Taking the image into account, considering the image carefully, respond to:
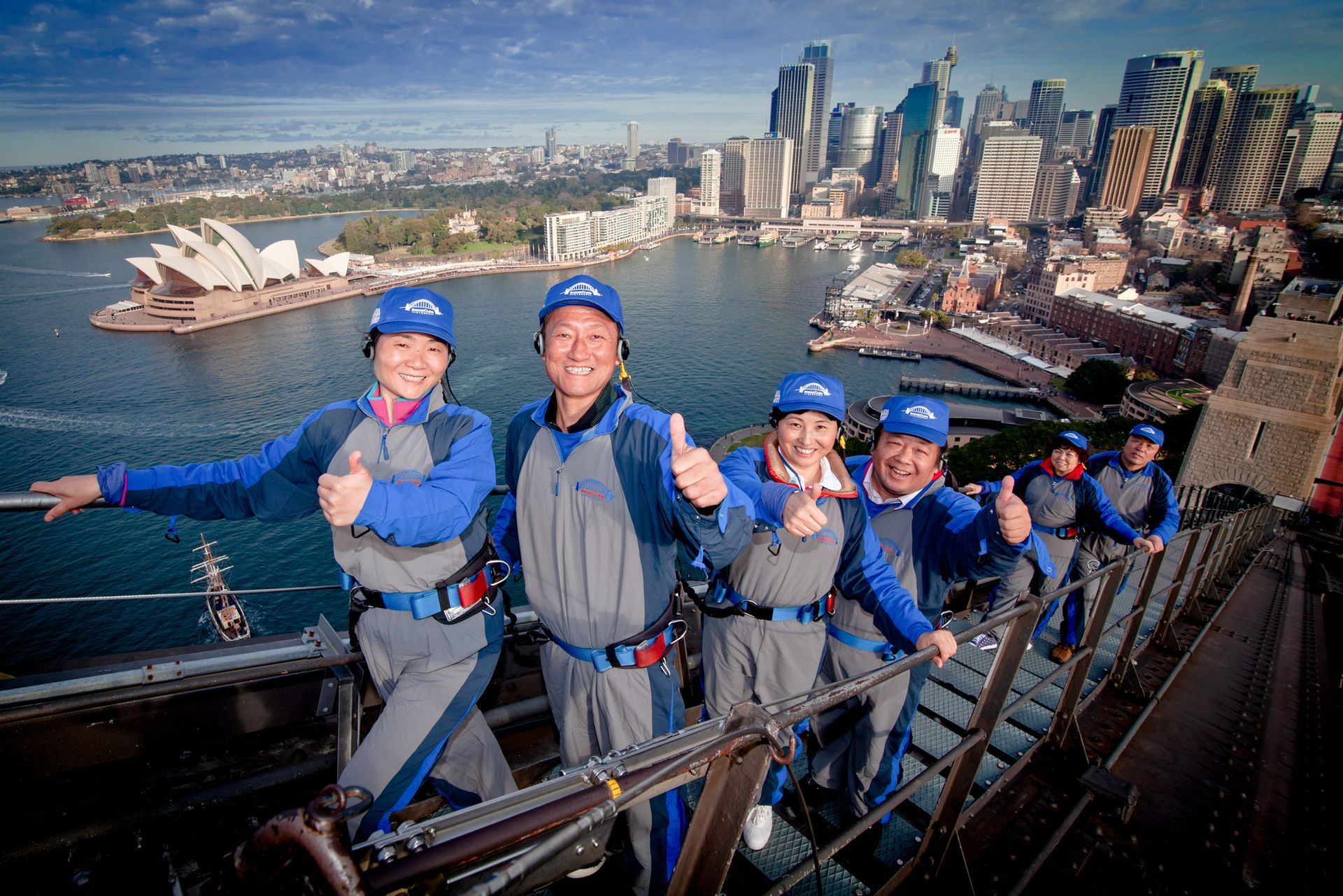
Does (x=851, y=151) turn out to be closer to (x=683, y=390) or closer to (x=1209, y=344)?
A: (x=1209, y=344)

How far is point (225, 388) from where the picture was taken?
2148 centimetres

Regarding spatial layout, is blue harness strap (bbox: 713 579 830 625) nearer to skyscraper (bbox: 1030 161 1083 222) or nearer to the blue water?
the blue water

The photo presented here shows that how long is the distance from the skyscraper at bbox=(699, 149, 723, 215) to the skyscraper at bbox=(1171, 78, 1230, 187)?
48.7 meters

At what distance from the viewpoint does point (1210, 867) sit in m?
1.66

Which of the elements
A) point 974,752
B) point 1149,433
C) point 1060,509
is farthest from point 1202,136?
point 974,752

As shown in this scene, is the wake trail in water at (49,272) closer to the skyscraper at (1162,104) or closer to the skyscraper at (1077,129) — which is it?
the skyscraper at (1162,104)

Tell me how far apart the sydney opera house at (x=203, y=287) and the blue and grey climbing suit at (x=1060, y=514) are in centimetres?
3468

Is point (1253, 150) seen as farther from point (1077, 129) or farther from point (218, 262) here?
point (218, 262)

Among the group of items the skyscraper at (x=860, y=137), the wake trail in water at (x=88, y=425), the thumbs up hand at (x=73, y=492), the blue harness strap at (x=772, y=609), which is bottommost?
the wake trail in water at (x=88, y=425)

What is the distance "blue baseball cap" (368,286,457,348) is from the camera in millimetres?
1413

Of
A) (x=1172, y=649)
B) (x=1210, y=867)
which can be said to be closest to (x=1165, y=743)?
(x=1210, y=867)

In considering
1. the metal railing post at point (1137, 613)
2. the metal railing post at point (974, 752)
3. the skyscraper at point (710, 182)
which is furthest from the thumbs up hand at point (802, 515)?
the skyscraper at point (710, 182)

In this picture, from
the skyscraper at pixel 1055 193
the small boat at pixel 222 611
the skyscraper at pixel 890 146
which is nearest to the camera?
the small boat at pixel 222 611

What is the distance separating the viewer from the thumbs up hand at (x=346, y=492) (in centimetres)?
100
